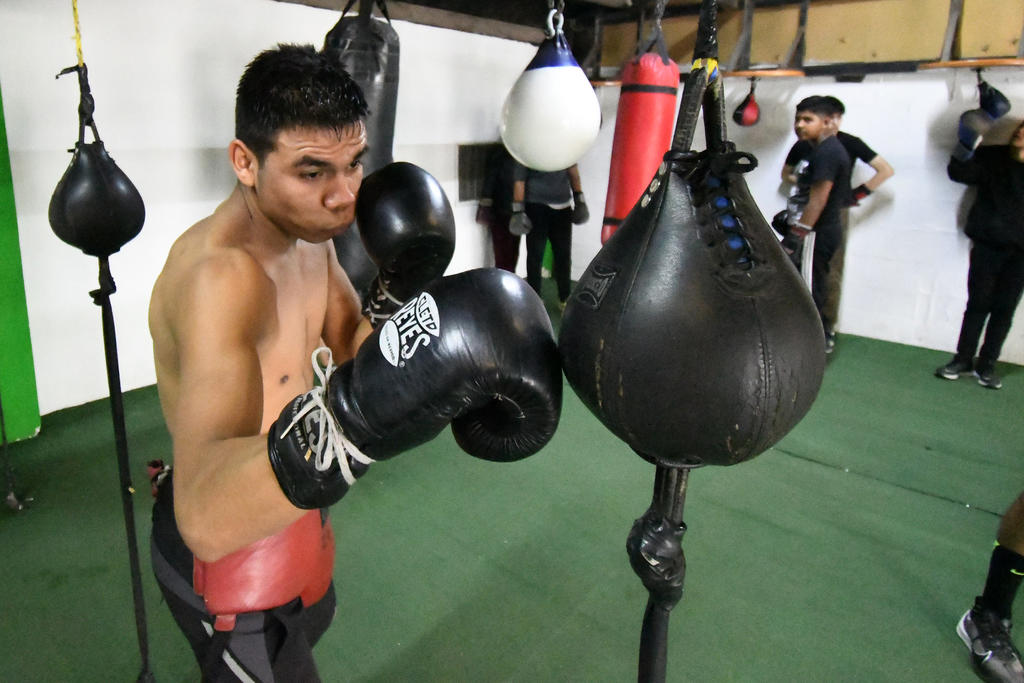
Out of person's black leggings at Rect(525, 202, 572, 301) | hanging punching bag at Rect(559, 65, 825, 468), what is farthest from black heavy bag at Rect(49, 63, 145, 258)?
person's black leggings at Rect(525, 202, 572, 301)

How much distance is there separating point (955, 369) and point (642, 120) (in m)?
2.69

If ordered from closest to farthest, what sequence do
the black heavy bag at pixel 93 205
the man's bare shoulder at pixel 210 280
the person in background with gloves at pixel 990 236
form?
the man's bare shoulder at pixel 210 280, the black heavy bag at pixel 93 205, the person in background with gloves at pixel 990 236

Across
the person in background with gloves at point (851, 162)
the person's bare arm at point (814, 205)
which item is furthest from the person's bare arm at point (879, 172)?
the person's bare arm at point (814, 205)

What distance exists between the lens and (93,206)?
1841 millimetres

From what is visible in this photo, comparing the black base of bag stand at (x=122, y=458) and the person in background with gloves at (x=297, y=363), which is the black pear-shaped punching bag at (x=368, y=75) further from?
the person in background with gloves at (x=297, y=363)

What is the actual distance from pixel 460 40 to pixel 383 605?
4.15m

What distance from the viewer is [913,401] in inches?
152

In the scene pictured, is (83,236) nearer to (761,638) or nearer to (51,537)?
(51,537)

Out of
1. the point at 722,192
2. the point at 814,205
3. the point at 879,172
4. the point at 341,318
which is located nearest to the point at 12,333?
the point at 341,318

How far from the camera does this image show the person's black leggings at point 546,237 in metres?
4.95

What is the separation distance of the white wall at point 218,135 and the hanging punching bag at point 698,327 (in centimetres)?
329

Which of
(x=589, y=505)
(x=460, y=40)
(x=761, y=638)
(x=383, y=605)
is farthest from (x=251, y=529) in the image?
(x=460, y=40)

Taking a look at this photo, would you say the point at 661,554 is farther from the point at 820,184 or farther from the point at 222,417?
the point at 820,184

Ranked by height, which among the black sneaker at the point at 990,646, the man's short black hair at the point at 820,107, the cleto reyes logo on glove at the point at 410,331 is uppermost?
the man's short black hair at the point at 820,107
